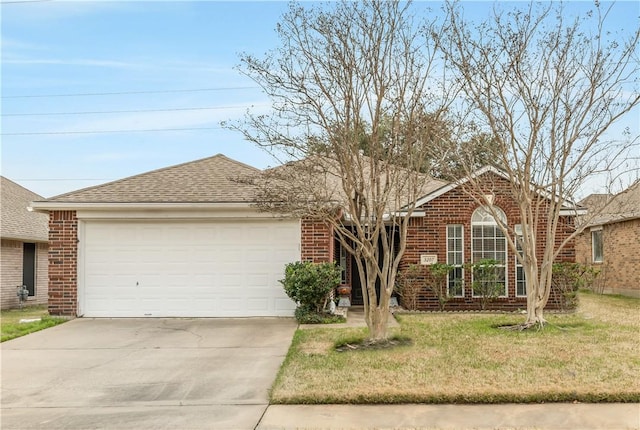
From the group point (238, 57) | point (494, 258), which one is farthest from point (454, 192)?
point (238, 57)

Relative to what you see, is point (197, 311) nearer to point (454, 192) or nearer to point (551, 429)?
point (454, 192)

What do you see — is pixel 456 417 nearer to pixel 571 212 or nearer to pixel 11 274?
pixel 571 212

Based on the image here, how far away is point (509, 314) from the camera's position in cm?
1332

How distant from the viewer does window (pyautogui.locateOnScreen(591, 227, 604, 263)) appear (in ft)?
73.2

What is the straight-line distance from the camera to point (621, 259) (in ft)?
66.7

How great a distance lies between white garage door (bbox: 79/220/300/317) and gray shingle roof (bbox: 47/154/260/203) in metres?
0.67

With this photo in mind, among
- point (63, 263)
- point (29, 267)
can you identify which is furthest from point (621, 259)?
point (29, 267)

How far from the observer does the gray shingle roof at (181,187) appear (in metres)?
13.1

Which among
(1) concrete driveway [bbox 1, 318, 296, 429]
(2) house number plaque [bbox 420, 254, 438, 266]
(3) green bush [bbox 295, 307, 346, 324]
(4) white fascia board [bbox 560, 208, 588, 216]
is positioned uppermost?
(4) white fascia board [bbox 560, 208, 588, 216]

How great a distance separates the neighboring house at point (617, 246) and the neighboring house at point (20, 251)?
1751 centimetres

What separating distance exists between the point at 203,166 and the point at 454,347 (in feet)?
30.1

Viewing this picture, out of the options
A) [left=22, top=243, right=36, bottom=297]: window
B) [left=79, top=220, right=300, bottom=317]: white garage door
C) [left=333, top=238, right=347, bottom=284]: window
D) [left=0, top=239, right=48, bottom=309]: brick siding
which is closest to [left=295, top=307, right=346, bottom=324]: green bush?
[left=79, top=220, right=300, bottom=317]: white garage door

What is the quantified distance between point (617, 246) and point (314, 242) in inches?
522

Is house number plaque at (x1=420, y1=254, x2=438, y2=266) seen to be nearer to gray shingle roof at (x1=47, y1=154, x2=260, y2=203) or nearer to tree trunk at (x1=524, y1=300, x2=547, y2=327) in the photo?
tree trunk at (x1=524, y1=300, x2=547, y2=327)
